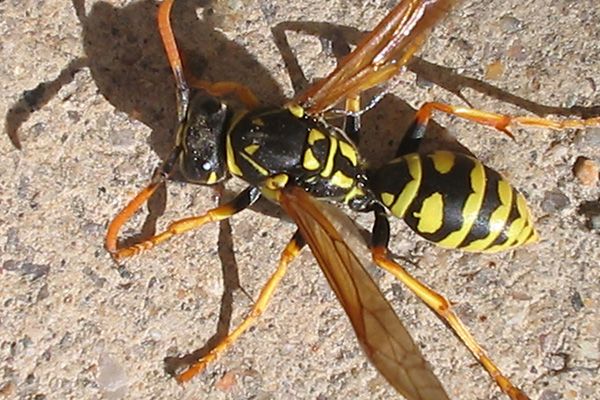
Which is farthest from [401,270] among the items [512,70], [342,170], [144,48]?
[144,48]

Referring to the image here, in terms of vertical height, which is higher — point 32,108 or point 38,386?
point 32,108

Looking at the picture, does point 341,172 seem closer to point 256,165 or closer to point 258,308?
point 256,165

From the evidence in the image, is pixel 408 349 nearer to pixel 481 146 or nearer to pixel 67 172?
pixel 481 146

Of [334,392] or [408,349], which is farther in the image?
[334,392]

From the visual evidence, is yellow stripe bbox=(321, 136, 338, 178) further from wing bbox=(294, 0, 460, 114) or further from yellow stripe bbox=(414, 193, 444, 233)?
yellow stripe bbox=(414, 193, 444, 233)

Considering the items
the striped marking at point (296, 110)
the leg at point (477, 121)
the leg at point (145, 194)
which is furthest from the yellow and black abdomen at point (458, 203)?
the leg at point (145, 194)

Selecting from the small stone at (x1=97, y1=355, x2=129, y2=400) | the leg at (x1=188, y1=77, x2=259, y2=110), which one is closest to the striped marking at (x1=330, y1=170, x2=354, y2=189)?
the leg at (x1=188, y1=77, x2=259, y2=110)

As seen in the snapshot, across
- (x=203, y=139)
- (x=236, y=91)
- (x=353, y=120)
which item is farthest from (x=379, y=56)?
(x=203, y=139)
